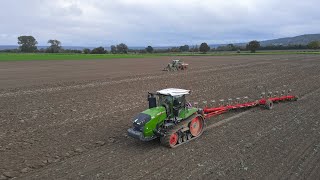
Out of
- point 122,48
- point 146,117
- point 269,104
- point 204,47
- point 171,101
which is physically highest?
point 171,101

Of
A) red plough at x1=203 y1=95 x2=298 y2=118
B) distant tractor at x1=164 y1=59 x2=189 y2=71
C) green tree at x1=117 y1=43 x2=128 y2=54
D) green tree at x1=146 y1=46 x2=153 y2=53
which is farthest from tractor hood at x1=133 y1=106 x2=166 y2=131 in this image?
green tree at x1=117 y1=43 x2=128 y2=54

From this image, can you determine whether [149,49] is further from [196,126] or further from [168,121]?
[168,121]

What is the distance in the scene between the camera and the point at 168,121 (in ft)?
36.4

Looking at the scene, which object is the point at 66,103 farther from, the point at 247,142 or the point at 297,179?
the point at 297,179

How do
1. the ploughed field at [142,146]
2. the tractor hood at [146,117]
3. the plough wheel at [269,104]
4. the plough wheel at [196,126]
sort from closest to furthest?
the ploughed field at [142,146], the tractor hood at [146,117], the plough wheel at [196,126], the plough wheel at [269,104]

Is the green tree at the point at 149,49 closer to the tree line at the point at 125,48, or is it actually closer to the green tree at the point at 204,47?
the tree line at the point at 125,48

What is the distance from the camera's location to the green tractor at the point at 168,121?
10.5 m

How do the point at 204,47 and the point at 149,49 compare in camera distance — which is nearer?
the point at 204,47

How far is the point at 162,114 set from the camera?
10836 mm

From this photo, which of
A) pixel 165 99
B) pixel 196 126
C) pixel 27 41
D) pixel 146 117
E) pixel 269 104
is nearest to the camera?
pixel 146 117

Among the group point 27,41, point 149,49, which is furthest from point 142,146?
point 27,41

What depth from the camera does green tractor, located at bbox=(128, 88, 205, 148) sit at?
1050 centimetres

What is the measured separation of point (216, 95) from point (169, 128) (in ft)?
34.2

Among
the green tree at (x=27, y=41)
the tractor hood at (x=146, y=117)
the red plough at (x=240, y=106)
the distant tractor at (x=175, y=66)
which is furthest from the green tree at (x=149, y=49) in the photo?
the tractor hood at (x=146, y=117)
